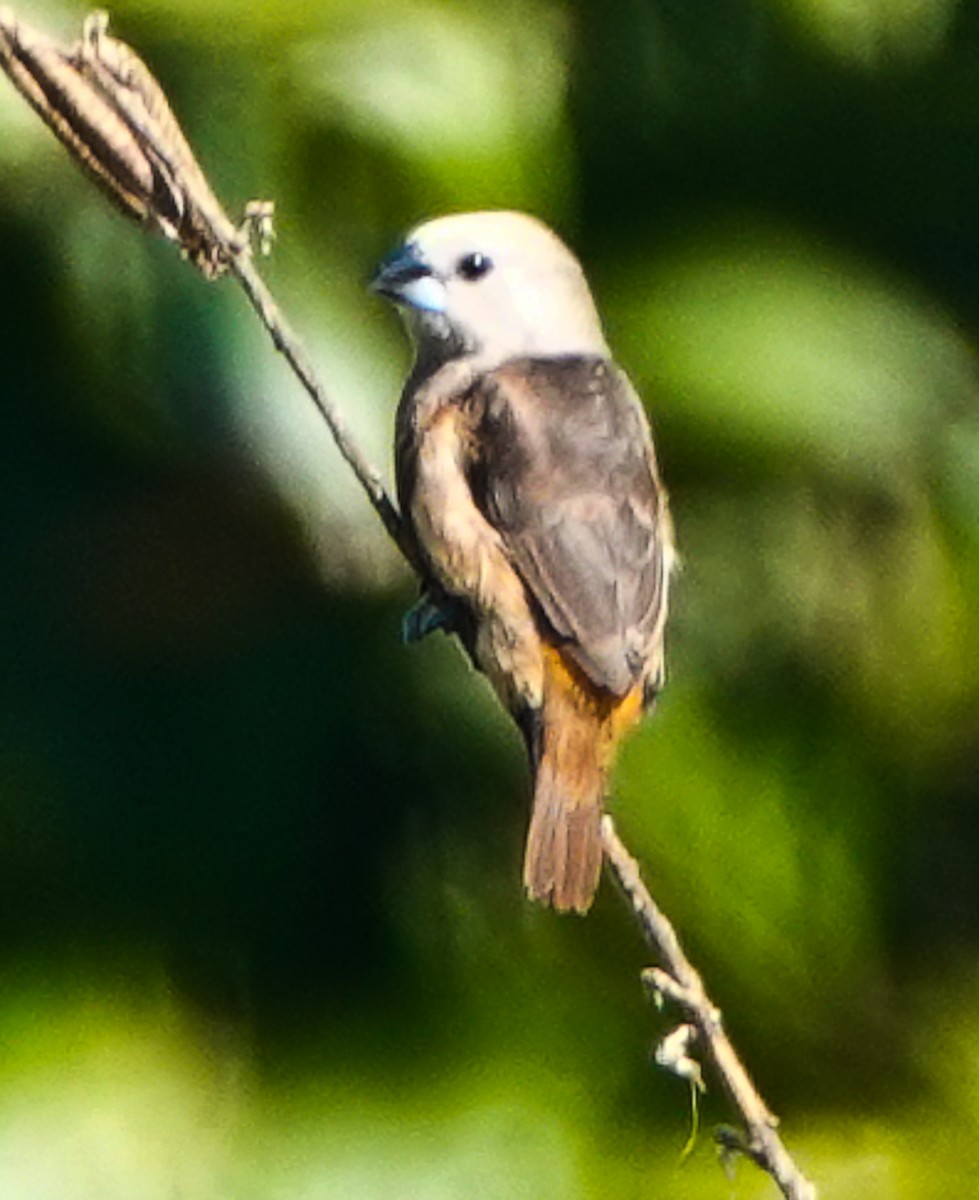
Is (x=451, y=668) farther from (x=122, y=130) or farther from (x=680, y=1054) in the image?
(x=680, y=1054)

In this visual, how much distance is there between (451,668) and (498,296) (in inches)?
19.3

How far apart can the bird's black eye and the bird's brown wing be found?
0.21 metres

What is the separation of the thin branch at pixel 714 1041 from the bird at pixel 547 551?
0.65 metres

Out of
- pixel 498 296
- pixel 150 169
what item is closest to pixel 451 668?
pixel 498 296

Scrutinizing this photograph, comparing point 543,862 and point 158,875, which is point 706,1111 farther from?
point 543,862

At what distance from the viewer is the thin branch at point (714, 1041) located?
7.45 ft

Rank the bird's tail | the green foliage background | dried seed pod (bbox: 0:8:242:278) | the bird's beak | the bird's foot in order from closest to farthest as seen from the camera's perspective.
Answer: dried seed pod (bbox: 0:8:242:278)
the bird's tail
the bird's foot
the bird's beak
the green foliage background

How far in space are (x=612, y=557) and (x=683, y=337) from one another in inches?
30.1

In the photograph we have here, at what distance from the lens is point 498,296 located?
3764 mm

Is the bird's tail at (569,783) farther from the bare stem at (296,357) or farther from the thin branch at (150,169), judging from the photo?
the bare stem at (296,357)

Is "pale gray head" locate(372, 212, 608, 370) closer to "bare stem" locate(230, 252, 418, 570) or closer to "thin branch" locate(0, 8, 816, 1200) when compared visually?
"thin branch" locate(0, 8, 816, 1200)

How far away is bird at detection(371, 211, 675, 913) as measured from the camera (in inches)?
127

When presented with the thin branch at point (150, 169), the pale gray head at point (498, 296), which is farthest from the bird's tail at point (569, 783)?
the pale gray head at point (498, 296)

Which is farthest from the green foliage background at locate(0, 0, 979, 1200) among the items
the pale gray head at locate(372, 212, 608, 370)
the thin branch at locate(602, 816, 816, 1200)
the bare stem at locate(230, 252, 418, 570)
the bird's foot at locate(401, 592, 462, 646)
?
the thin branch at locate(602, 816, 816, 1200)
